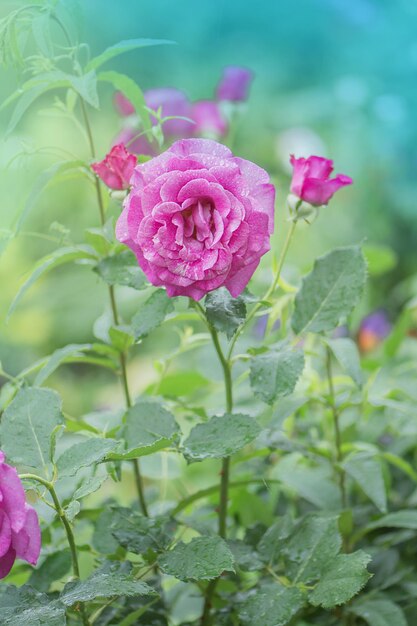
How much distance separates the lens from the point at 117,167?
0.49 metres

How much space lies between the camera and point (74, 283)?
2133mm

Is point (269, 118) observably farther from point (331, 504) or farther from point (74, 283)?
point (331, 504)

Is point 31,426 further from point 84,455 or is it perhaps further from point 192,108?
point 192,108

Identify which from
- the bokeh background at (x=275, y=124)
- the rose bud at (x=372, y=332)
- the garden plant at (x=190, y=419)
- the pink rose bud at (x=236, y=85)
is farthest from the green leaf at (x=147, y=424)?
the bokeh background at (x=275, y=124)

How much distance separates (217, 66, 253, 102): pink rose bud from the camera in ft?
3.20

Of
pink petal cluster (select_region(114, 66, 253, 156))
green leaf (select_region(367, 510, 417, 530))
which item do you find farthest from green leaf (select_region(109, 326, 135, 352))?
pink petal cluster (select_region(114, 66, 253, 156))

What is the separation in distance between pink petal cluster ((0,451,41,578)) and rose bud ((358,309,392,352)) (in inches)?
30.6

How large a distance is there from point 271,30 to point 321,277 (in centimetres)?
179

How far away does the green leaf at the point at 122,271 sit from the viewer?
516mm

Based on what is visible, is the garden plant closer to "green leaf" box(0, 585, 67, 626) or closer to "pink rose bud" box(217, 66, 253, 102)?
"green leaf" box(0, 585, 67, 626)

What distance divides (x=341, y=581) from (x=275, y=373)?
0.37 feet

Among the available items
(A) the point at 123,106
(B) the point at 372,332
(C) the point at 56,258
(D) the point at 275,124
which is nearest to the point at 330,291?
(C) the point at 56,258

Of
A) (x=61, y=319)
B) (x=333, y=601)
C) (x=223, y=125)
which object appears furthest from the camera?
(x=61, y=319)

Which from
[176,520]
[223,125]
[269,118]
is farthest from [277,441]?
[269,118]
